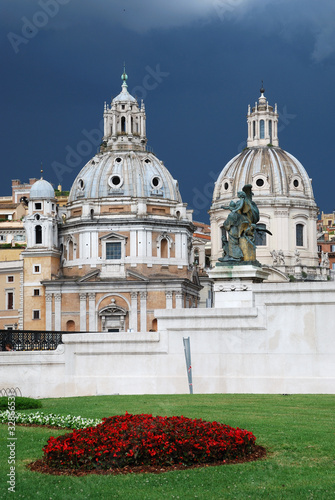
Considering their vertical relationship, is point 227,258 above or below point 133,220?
below

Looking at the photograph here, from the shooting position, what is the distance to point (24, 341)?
35.8 m

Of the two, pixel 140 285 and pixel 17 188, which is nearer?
pixel 140 285

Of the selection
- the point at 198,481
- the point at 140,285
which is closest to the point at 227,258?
the point at 198,481

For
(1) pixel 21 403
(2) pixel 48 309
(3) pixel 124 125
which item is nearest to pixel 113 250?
(2) pixel 48 309

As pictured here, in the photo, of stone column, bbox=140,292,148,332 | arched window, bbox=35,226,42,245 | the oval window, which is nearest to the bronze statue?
stone column, bbox=140,292,148,332

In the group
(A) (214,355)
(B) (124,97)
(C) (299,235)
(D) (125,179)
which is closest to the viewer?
(A) (214,355)

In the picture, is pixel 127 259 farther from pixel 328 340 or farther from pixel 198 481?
pixel 198 481

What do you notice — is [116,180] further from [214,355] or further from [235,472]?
[235,472]

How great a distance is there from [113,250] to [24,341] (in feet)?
181

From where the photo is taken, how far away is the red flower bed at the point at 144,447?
1438cm

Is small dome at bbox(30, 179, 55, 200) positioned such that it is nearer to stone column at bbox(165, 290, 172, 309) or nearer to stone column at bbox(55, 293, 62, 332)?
stone column at bbox(55, 293, 62, 332)

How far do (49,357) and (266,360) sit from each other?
755 centimetres

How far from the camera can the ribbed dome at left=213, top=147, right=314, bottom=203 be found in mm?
102500

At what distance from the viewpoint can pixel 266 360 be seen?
28719 millimetres
